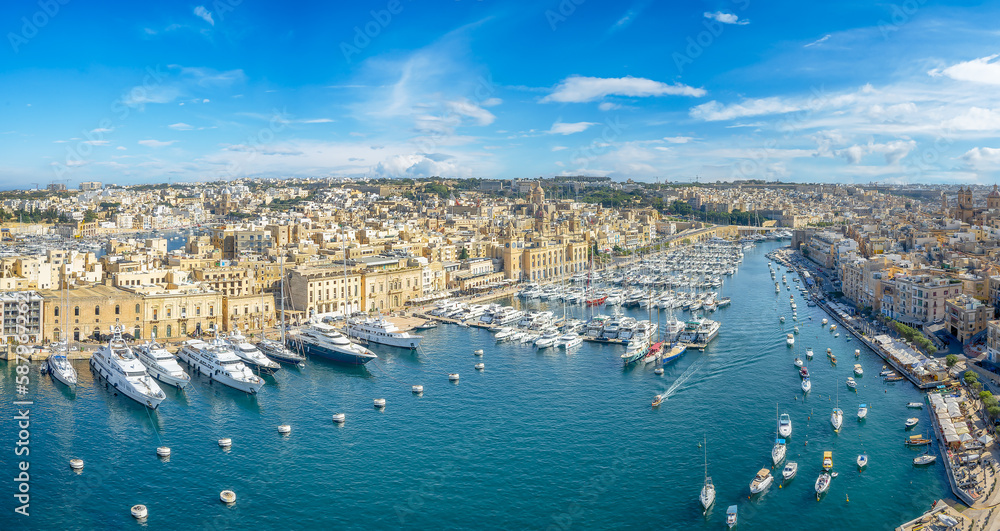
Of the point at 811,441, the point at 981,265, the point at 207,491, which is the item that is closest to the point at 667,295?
the point at 981,265

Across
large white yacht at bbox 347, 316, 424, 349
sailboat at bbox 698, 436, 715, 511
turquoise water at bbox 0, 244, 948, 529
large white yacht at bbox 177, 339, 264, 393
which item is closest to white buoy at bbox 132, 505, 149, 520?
turquoise water at bbox 0, 244, 948, 529

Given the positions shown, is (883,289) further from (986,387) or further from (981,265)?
(986,387)

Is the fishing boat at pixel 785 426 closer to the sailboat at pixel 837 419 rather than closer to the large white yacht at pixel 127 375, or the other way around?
the sailboat at pixel 837 419

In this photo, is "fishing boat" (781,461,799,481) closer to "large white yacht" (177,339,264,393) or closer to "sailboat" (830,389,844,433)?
"sailboat" (830,389,844,433)

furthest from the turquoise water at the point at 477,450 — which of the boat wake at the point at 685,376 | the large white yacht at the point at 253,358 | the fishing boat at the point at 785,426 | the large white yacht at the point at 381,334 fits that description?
the large white yacht at the point at 381,334

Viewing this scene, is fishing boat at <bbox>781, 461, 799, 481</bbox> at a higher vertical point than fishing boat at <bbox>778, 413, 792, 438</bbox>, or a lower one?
lower

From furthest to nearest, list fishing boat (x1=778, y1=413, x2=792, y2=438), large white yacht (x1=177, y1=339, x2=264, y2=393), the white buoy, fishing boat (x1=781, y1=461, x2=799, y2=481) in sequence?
large white yacht (x1=177, y1=339, x2=264, y2=393) → fishing boat (x1=778, y1=413, x2=792, y2=438) → fishing boat (x1=781, y1=461, x2=799, y2=481) → the white buoy

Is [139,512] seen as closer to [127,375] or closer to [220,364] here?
[127,375]

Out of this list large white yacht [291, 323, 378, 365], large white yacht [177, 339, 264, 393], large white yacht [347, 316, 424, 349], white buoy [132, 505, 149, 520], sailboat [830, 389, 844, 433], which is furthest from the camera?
large white yacht [347, 316, 424, 349]
